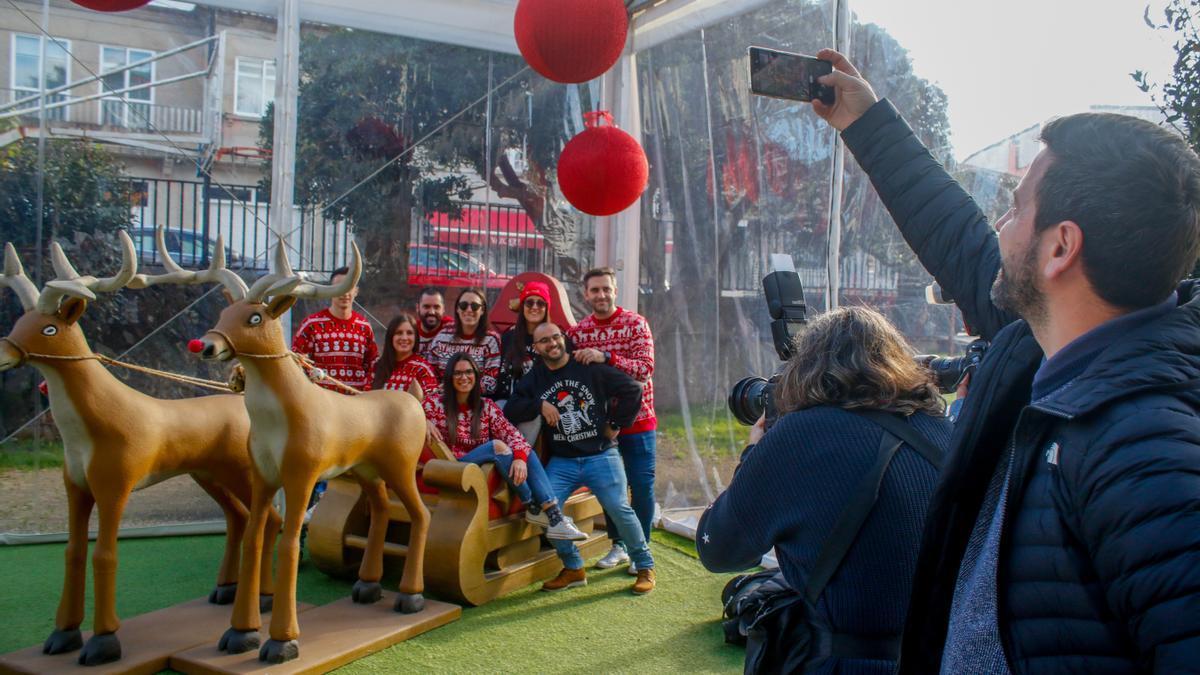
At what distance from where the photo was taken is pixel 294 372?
11.2 feet

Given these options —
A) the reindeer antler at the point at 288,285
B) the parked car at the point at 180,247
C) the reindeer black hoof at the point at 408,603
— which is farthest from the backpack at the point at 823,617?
the parked car at the point at 180,247

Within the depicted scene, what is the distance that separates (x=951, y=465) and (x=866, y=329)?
623 millimetres

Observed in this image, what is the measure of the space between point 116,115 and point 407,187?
1724 millimetres

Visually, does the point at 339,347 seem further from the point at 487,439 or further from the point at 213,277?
the point at 213,277

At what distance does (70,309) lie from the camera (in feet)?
10.5

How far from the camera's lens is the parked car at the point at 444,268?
5.90 m

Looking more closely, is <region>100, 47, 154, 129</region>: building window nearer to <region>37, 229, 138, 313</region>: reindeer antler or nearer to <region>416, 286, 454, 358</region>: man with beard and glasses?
<region>416, 286, 454, 358</region>: man with beard and glasses

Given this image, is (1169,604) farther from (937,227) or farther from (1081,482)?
(937,227)

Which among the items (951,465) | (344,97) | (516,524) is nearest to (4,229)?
(344,97)

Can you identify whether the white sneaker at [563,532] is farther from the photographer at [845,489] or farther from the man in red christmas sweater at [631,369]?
the photographer at [845,489]

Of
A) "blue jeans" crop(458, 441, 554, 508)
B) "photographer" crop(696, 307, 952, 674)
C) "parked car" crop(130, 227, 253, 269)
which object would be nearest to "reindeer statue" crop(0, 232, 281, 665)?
"blue jeans" crop(458, 441, 554, 508)

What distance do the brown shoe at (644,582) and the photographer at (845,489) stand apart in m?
2.79

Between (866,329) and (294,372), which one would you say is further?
(294,372)

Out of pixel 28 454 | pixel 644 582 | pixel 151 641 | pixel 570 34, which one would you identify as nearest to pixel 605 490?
pixel 644 582
